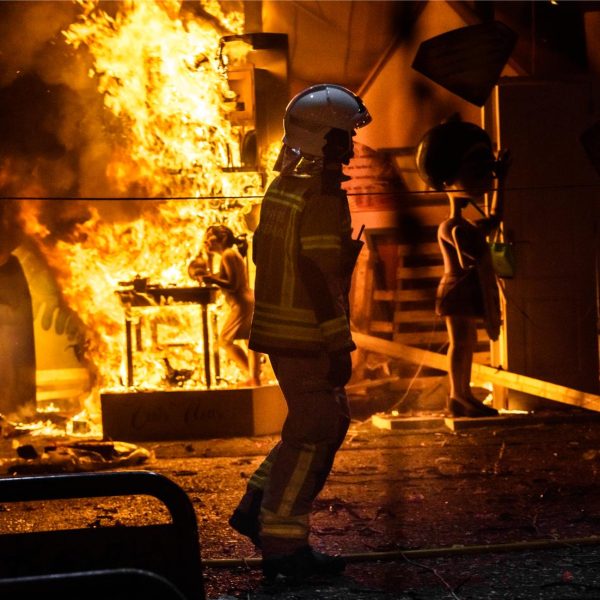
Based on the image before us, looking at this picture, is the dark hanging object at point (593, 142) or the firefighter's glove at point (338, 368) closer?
the firefighter's glove at point (338, 368)

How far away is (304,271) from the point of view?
16.4 ft

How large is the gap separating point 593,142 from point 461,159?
122 centimetres

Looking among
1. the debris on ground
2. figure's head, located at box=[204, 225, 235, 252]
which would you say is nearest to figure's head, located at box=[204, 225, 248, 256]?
figure's head, located at box=[204, 225, 235, 252]

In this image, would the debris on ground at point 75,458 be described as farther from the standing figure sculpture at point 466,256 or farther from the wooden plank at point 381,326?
the wooden plank at point 381,326

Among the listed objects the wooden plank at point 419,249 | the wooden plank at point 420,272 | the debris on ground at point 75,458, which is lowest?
the debris on ground at point 75,458

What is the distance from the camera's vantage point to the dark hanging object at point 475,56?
10266mm

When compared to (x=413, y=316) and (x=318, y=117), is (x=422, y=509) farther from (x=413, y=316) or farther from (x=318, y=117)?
(x=413, y=316)

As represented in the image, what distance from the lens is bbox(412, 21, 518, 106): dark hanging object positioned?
10.3m

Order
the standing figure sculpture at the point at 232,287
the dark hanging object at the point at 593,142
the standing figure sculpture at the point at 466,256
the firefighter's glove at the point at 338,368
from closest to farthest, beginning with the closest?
1. the firefighter's glove at the point at 338,368
2. the standing figure sculpture at the point at 466,256
3. the dark hanging object at the point at 593,142
4. the standing figure sculpture at the point at 232,287

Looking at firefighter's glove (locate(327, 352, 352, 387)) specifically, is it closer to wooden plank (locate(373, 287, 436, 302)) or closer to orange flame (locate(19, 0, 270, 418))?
orange flame (locate(19, 0, 270, 418))

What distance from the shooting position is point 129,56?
36.6ft

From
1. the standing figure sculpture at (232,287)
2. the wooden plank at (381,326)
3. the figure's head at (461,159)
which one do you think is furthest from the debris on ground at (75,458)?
the wooden plank at (381,326)

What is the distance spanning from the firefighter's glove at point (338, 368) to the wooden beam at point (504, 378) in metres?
3.77

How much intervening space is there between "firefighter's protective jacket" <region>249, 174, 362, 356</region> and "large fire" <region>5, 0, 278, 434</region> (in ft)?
19.3
